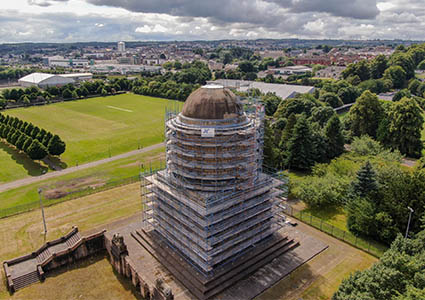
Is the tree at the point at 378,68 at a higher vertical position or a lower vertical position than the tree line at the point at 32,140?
higher

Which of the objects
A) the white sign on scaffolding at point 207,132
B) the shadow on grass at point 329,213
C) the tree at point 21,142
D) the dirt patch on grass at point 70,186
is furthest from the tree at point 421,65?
the tree at point 21,142

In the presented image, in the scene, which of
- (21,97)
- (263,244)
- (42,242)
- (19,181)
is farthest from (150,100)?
(263,244)

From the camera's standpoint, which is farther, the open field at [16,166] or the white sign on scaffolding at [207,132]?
the open field at [16,166]

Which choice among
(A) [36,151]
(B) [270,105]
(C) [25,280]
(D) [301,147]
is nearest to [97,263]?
(C) [25,280]

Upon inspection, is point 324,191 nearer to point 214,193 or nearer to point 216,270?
point 214,193

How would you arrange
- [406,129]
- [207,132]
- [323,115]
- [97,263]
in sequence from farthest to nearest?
1. [323,115]
2. [406,129]
3. [97,263]
4. [207,132]

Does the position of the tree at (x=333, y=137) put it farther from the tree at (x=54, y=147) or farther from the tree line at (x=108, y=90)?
the tree line at (x=108, y=90)

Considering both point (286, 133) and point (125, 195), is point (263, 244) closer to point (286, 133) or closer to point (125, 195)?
point (125, 195)
